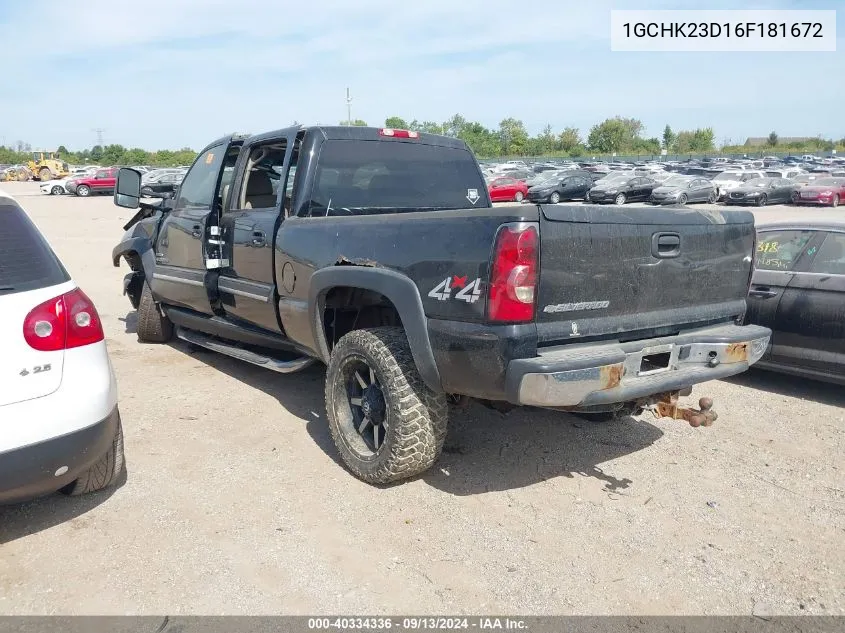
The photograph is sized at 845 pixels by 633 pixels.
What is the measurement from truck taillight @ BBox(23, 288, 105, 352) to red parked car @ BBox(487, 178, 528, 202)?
31430 mm

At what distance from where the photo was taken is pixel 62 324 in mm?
3088

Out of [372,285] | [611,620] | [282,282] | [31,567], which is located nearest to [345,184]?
[282,282]

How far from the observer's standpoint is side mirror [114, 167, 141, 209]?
6184 mm

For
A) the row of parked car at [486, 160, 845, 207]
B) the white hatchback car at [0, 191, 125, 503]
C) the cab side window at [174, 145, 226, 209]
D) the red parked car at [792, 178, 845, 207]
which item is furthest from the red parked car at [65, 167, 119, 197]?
the white hatchback car at [0, 191, 125, 503]

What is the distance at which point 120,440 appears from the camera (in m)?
3.73

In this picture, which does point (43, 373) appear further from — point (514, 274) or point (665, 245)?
point (665, 245)

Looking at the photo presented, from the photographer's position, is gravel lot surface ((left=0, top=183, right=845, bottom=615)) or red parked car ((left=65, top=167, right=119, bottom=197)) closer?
gravel lot surface ((left=0, top=183, right=845, bottom=615))

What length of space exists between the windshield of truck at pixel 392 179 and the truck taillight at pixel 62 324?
1698 mm

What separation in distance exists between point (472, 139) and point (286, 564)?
104 meters

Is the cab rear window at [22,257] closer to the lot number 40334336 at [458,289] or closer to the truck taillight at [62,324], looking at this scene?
the truck taillight at [62,324]

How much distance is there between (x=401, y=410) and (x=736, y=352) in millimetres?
1765

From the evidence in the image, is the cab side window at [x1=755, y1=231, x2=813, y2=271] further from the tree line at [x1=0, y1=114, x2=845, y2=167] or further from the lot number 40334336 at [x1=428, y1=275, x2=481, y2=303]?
the tree line at [x1=0, y1=114, x2=845, y2=167]

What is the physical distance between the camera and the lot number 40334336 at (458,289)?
311 cm

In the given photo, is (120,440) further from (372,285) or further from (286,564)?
(372,285)
